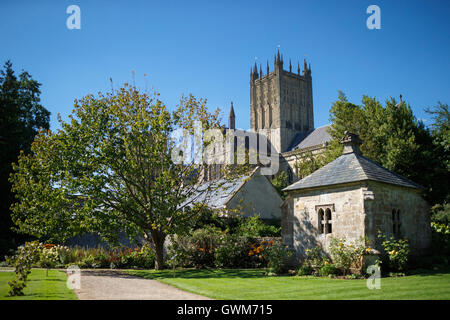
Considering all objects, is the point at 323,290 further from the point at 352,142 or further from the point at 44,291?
the point at 352,142

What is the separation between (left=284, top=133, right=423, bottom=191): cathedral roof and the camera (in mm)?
13375

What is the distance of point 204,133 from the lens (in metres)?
15.9

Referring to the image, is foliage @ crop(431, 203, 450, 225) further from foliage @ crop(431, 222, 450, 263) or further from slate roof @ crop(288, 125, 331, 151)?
slate roof @ crop(288, 125, 331, 151)

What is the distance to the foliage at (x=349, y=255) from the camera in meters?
12.2

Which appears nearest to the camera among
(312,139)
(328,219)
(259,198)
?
(328,219)

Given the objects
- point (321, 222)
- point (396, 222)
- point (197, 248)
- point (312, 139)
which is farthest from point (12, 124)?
point (312, 139)

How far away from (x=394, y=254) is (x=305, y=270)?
10.7 feet

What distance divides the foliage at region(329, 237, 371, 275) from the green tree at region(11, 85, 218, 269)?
6639 millimetres

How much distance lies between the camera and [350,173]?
13781mm

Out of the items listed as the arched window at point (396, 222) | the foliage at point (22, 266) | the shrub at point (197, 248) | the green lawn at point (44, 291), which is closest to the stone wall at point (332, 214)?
the arched window at point (396, 222)

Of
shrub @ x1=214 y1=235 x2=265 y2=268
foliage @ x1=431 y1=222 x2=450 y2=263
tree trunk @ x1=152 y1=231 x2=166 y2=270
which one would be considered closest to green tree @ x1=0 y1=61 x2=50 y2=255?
tree trunk @ x1=152 y1=231 x2=166 y2=270

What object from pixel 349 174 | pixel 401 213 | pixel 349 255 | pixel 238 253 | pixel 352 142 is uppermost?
pixel 352 142

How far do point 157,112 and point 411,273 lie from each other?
12235 mm
